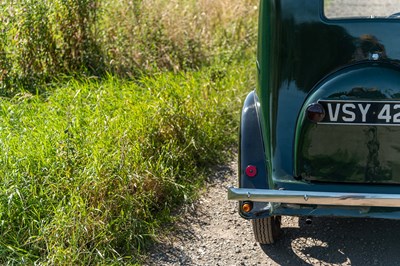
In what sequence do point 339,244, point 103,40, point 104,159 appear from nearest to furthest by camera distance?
1. point 339,244
2. point 104,159
3. point 103,40

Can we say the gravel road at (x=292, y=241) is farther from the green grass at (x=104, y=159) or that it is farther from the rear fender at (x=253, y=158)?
the rear fender at (x=253, y=158)

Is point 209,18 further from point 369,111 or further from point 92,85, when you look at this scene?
point 369,111

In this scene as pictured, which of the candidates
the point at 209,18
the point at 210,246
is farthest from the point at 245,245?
the point at 209,18

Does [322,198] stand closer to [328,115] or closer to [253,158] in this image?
[328,115]

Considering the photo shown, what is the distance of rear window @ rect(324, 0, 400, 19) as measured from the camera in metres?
4.31

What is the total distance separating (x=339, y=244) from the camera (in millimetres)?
4895

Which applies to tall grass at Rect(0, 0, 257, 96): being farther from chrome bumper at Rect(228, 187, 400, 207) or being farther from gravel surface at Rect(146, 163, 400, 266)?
chrome bumper at Rect(228, 187, 400, 207)

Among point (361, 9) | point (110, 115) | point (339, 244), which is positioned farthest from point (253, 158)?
point (110, 115)

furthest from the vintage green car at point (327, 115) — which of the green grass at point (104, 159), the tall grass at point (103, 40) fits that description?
the tall grass at point (103, 40)

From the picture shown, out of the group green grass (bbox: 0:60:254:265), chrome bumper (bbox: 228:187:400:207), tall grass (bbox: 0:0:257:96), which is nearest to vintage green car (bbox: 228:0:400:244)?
chrome bumper (bbox: 228:187:400:207)

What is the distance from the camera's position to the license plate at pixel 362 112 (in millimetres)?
4152

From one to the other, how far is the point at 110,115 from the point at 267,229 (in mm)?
1917

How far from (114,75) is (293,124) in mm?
3049

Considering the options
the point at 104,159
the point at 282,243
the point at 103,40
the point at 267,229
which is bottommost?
the point at 282,243
